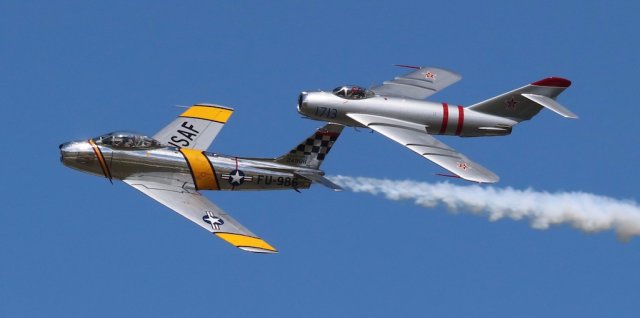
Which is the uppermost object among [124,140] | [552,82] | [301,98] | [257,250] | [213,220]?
[552,82]

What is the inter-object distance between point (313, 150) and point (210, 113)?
4718 millimetres

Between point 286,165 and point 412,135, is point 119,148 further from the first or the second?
point 412,135

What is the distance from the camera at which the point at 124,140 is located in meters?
63.8

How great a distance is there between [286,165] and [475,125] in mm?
6924

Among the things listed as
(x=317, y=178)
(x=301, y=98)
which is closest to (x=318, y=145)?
(x=317, y=178)

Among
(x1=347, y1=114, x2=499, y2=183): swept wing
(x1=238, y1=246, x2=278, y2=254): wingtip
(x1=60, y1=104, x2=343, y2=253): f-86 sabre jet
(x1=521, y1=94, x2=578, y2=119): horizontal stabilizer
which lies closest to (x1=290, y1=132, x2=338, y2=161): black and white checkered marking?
(x1=60, y1=104, x2=343, y2=253): f-86 sabre jet

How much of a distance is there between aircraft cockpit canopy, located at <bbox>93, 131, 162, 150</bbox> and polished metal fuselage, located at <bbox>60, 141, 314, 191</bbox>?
5.3 inches

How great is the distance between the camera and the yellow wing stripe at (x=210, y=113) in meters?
67.9

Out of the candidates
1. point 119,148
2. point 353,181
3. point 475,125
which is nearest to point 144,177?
point 119,148

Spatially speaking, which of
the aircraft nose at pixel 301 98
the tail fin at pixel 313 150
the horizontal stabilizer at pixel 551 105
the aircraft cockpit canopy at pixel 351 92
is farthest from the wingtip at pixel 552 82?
the aircraft nose at pixel 301 98

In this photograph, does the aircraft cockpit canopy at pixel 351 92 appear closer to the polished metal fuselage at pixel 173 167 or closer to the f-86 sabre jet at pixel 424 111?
the f-86 sabre jet at pixel 424 111

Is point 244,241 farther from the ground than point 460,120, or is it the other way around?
point 460,120

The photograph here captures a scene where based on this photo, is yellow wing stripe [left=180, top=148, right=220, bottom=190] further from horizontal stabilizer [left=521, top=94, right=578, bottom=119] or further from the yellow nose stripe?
horizontal stabilizer [left=521, top=94, right=578, bottom=119]

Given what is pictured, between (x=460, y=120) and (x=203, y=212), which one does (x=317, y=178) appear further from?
(x=460, y=120)
